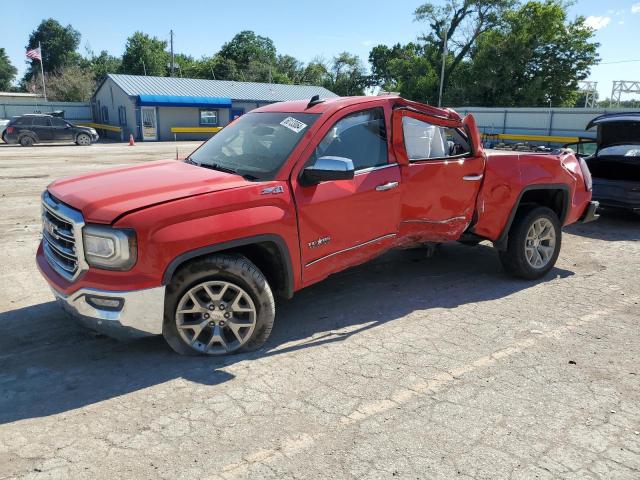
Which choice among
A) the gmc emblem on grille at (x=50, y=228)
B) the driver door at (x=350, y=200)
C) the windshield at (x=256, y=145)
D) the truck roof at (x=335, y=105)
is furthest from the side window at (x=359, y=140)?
the gmc emblem on grille at (x=50, y=228)

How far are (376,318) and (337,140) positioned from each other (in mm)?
1619

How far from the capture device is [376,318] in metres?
4.66

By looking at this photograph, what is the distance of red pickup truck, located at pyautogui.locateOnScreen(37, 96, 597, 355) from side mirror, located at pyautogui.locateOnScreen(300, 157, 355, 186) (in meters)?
0.01

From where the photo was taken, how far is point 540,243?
19.1ft

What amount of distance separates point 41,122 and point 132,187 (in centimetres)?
2658

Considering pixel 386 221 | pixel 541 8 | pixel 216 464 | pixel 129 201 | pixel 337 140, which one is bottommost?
pixel 216 464

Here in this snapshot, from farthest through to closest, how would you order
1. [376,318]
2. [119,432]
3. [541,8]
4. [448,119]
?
[541,8]
[448,119]
[376,318]
[119,432]

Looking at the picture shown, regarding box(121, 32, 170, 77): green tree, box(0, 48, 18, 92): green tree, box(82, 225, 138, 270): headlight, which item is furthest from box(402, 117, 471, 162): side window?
box(0, 48, 18, 92): green tree

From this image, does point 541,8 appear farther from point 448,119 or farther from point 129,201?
point 129,201

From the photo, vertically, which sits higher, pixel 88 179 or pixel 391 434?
pixel 88 179

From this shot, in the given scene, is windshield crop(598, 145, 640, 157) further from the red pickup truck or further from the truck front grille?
the truck front grille

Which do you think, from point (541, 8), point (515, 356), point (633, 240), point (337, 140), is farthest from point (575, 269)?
point (541, 8)

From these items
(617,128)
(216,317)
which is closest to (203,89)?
(617,128)

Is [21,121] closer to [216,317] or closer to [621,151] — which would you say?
[621,151]
